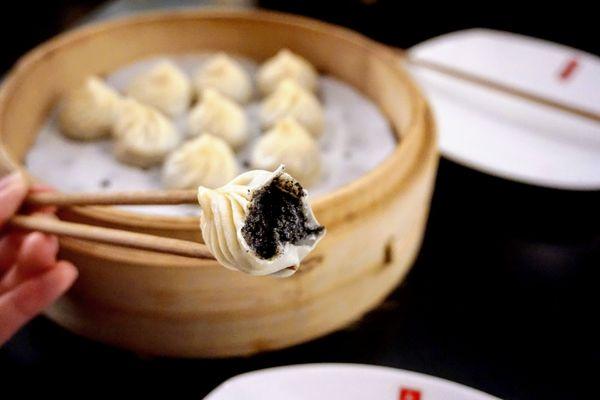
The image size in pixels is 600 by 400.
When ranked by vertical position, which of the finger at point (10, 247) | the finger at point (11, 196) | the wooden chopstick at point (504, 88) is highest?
Result: the finger at point (11, 196)

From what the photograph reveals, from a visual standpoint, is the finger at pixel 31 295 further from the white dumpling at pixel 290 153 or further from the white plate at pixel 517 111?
the white plate at pixel 517 111

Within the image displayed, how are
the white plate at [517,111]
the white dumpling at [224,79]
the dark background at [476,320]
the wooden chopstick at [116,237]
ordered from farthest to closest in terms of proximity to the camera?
the white dumpling at [224,79]
the white plate at [517,111]
the dark background at [476,320]
the wooden chopstick at [116,237]

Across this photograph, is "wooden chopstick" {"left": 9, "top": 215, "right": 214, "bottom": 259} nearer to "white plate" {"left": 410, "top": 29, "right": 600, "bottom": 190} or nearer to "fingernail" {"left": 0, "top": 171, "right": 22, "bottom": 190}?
"fingernail" {"left": 0, "top": 171, "right": 22, "bottom": 190}

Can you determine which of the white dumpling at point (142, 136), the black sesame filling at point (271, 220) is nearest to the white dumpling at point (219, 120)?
the white dumpling at point (142, 136)

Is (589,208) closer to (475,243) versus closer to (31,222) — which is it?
(475,243)

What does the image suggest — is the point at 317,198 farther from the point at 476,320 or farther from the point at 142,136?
the point at 142,136

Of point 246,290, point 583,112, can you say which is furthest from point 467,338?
point 583,112
